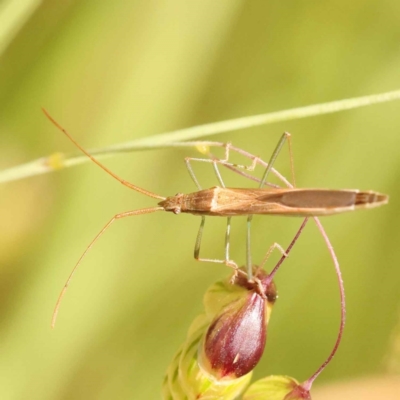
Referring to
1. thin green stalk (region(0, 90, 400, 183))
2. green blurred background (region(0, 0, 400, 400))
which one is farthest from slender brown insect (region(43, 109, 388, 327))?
green blurred background (region(0, 0, 400, 400))

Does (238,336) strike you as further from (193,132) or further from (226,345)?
(193,132)

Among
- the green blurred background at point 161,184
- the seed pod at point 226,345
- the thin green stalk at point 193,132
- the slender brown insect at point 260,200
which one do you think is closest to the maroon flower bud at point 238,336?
the seed pod at point 226,345

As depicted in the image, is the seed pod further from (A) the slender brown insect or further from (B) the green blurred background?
(B) the green blurred background

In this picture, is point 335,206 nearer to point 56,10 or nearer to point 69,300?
point 69,300

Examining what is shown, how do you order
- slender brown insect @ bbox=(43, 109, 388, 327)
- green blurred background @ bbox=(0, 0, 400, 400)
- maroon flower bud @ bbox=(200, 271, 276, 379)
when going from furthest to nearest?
green blurred background @ bbox=(0, 0, 400, 400) → slender brown insect @ bbox=(43, 109, 388, 327) → maroon flower bud @ bbox=(200, 271, 276, 379)

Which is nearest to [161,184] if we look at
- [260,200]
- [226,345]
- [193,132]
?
[260,200]

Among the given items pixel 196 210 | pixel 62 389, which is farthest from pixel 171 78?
pixel 62 389
